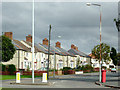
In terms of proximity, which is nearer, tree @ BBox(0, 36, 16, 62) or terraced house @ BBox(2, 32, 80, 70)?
tree @ BBox(0, 36, 16, 62)

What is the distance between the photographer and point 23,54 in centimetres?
6594

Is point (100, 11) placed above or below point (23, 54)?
above

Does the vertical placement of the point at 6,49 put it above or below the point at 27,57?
above

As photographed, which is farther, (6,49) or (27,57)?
(27,57)

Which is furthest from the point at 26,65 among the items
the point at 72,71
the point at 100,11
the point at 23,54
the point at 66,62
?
the point at 100,11

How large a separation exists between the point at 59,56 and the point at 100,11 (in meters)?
60.3

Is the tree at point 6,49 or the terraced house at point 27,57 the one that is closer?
the tree at point 6,49

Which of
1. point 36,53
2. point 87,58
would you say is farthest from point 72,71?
point 87,58

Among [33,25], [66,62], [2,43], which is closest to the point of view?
[33,25]

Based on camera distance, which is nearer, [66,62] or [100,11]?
[100,11]

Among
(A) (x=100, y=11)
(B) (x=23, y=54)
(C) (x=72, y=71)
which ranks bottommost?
(C) (x=72, y=71)

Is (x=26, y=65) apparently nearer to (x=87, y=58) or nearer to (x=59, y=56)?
(x=59, y=56)

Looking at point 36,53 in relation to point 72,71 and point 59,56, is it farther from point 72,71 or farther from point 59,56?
point 59,56

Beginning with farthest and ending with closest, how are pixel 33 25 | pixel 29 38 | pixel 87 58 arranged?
pixel 87 58
pixel 29 38
pixel 33 25
